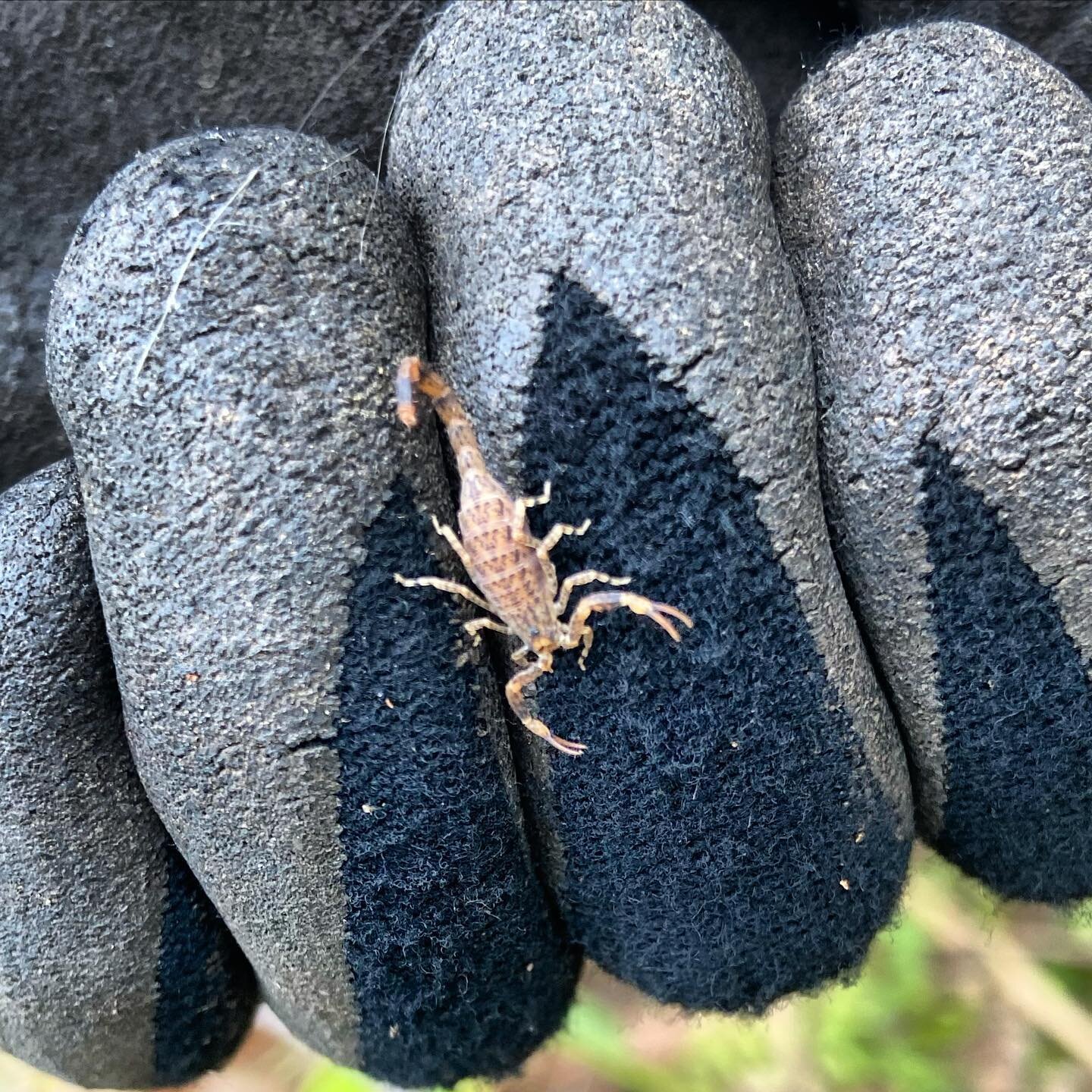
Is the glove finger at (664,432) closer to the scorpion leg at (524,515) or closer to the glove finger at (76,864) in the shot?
the scorpion leg at (524,515)

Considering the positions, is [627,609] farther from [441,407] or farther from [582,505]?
[441,407]

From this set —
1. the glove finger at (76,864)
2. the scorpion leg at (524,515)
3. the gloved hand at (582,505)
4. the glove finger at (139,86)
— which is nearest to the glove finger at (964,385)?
the gloved hand at (582,505)

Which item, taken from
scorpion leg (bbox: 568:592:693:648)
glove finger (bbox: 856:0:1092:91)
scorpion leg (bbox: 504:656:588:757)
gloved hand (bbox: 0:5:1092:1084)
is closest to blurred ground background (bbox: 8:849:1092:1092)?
gloved hand (bbox: 0:5:1092:1084)

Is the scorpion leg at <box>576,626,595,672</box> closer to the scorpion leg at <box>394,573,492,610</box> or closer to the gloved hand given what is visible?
the gloved hand

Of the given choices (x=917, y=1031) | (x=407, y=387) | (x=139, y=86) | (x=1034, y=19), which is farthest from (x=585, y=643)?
(x=917, y=1031)

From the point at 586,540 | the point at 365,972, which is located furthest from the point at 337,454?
the point at 365,972

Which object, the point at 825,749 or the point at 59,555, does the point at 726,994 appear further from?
the point at 59,555
